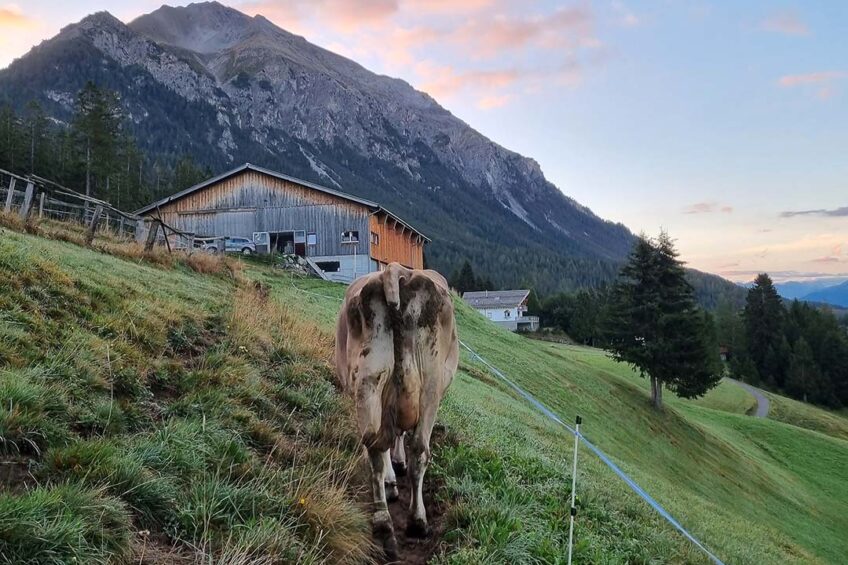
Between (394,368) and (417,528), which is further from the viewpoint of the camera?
(417,528)

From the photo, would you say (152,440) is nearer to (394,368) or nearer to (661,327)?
(394,368)

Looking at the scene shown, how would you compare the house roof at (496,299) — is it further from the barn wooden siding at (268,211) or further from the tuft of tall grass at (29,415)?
the tuft of tall grass at (29,415)

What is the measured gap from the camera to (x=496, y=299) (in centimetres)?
11275

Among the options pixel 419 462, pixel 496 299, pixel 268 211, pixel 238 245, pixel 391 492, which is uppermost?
pixel 268 211

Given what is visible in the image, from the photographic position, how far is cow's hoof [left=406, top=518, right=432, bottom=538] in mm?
4500

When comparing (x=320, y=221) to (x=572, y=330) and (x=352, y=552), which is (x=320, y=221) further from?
(x=572, y=330)

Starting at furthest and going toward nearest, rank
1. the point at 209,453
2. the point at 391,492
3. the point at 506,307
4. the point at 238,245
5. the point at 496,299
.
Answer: the point at 496,299 < the point at 506,307 < the point at 238,245 < the point at 391,492 < the point at 209,453

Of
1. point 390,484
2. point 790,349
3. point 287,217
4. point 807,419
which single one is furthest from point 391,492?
point 790,349

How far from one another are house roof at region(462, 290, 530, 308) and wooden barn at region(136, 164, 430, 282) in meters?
70.7

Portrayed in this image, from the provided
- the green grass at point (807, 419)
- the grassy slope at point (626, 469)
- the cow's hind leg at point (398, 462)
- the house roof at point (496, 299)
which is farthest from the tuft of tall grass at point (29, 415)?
the house roof at point (496, 299)

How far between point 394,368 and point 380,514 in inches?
45.8

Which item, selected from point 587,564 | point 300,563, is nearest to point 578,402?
point 587,564

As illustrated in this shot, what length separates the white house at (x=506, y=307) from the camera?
108m

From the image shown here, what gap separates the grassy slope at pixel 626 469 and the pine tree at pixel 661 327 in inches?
94.2
